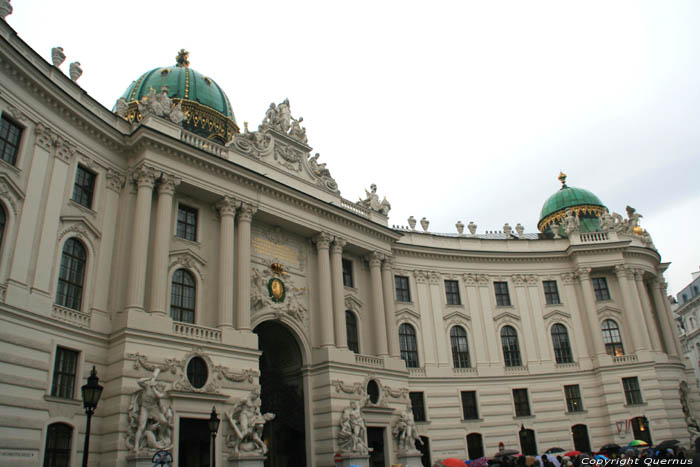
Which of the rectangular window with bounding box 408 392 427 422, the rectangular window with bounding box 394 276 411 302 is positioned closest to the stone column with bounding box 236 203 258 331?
the rectangular window with bounding box 394 276 411 302

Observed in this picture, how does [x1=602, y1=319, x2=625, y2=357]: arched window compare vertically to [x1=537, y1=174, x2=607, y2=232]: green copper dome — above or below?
below

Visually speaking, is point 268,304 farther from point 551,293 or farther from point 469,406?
point 551,293

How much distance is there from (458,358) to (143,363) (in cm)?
2347

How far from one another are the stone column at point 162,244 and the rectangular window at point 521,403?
2553 centimetres

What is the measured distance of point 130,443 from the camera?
834 inches

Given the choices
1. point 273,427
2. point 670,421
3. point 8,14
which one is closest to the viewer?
point 8,14

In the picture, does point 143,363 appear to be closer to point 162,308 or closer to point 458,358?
point 162,308

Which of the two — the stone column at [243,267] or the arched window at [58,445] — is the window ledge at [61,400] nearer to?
the arched window at [58,445]

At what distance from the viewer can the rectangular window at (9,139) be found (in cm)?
2144

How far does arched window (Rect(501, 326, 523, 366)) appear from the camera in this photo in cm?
4122

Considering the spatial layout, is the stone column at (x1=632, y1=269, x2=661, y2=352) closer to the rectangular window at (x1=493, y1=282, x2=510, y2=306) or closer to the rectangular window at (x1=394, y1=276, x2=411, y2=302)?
the rectangular window at (x1=493, y1=282, x2=510, y2=306)

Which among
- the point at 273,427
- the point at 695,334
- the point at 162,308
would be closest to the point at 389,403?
the point at 273,427

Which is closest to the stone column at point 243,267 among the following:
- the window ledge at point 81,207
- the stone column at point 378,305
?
the window ledge at point 81,207

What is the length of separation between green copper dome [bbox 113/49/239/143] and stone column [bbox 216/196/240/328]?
10758mm
